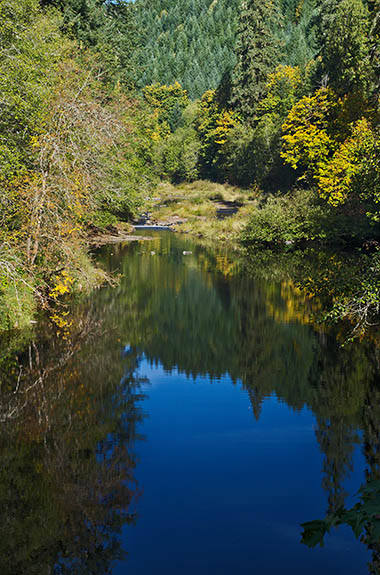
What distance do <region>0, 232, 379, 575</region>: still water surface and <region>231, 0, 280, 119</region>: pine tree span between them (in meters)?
69.2

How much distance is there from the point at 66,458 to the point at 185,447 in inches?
94.8

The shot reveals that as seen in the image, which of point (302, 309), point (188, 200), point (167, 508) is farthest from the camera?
point (188, 200)

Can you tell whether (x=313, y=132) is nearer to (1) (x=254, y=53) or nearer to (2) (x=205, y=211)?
(2) (x=205, y=211)

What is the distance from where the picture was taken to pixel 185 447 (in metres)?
12.5

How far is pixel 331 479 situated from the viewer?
435 inches

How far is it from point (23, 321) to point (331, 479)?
1188 centimetres

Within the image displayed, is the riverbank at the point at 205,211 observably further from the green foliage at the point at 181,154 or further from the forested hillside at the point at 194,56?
the forested hillside at the point at 194,56

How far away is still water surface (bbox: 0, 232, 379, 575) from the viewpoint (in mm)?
8812

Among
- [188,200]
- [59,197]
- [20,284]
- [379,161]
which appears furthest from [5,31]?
[188,200]

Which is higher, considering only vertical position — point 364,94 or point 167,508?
point 364,94

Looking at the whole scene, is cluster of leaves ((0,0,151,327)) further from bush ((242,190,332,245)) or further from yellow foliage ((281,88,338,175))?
yellow foliage ((281,88,338,175))

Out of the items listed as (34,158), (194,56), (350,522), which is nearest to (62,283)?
(34,158)

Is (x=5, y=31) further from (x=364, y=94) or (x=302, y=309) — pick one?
(x=364, y=94)

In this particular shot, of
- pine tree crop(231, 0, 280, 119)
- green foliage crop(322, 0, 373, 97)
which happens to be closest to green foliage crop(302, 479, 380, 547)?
green foliage crop(322, 0, 373, 97)
